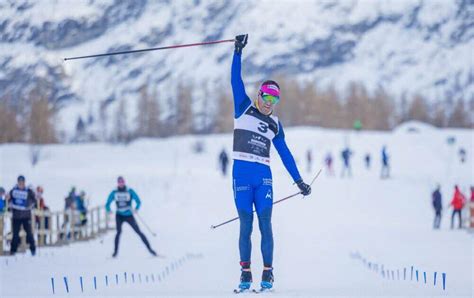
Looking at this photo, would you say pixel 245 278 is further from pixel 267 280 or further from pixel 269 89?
pixel 269 89

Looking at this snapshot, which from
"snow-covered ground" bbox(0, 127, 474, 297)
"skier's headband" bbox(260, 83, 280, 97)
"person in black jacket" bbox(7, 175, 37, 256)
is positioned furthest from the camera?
"person in black jacket" bbox(7, 175, 37, 256)

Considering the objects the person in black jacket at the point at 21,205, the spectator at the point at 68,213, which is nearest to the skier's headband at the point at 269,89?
the person in black jacket at the point at 21,205

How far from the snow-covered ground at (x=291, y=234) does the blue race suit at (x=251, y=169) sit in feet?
2.19

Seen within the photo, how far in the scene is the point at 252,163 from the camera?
941cm

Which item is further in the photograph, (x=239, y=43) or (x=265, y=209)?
(x=239, y=43)

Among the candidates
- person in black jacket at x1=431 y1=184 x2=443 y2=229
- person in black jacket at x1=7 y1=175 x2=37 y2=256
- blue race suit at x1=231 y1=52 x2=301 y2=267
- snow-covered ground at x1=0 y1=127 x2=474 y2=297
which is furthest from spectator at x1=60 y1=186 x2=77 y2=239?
blue race suit at x1=231 y1=52 x2=301 y2=267

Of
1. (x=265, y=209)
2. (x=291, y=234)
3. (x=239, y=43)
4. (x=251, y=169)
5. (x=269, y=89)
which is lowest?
(x=291, y=234)

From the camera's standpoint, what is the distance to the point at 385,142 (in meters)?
78.0

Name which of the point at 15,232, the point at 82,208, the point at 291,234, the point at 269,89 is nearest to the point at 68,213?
the point at 82,208

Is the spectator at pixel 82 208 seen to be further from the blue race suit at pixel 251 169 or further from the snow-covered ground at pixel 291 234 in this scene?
the blue race suit at pixel 251 169

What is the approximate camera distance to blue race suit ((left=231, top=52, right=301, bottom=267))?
30.8ft

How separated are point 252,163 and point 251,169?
2.8 inches

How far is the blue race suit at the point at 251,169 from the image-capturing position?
9375 millimetres

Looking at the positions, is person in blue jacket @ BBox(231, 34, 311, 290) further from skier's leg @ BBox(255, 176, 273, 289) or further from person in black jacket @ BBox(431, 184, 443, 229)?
person in black jacket @ BBox(431, 184, 443, 229)
